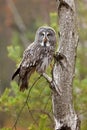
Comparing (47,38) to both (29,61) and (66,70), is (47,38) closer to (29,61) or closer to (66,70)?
(29,61)

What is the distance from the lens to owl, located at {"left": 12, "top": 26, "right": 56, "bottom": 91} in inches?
239

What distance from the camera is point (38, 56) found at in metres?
6.24

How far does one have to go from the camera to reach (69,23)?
18.3 feet

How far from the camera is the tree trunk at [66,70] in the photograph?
5.56m

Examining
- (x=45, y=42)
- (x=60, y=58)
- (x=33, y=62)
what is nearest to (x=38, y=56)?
(x=33, y=62)

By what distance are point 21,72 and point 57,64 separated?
55 cm

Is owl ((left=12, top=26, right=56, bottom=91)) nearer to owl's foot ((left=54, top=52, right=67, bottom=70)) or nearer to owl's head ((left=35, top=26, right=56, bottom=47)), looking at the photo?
owl's head ((left=35, top=26, right=56, bottom=47))

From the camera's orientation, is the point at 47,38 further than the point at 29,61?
Yes

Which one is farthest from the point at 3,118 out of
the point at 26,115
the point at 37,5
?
the point at 37,5

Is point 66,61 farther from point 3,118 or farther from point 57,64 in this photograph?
point 3,118

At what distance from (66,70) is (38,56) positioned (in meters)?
0.73

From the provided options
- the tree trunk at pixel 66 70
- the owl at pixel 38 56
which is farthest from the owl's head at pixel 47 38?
the tree trunk at pixel 66 70

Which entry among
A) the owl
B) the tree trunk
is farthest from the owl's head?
the tree trunk

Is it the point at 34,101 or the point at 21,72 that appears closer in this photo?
the point at 21,72
